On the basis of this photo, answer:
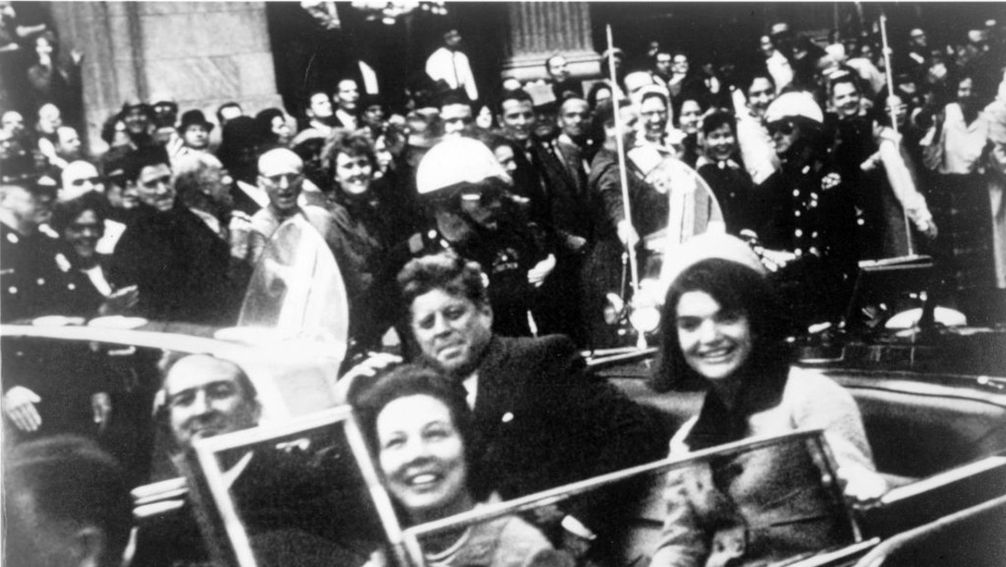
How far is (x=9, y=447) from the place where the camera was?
76.0 inches

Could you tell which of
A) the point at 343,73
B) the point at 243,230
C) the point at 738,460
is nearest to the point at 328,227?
the point at 243,230

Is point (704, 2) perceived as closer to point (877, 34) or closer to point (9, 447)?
point (877, 34)

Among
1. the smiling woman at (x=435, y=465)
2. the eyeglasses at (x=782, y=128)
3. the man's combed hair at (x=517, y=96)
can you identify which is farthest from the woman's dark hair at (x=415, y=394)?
the eyeglasses at (x=782, y=128)

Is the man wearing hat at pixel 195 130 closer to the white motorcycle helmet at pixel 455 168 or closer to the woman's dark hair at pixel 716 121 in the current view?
the white motorcycle helmet at pixel 455 168

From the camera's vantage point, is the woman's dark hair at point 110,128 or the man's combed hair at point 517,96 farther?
the man's combed hair at point 517,96

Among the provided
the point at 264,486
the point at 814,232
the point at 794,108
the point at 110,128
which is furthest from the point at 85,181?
the point at 794,108

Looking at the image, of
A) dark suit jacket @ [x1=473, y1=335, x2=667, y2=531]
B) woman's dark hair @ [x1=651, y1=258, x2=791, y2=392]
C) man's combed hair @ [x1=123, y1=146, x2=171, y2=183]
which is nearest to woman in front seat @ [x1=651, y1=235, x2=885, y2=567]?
woman's dark hair @ [x1=651, y1=258, x2=791, y2=392]

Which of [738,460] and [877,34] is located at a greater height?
[877,34]

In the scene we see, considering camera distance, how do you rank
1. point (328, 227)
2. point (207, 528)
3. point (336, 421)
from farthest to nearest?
point (328, 227) < point (336, 421) < point (207, 528)

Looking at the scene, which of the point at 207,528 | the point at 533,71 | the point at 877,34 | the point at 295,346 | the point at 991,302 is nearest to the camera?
the point at 207,528

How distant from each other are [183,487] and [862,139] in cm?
215

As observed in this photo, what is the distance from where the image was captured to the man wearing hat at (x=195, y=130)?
2.24 metres

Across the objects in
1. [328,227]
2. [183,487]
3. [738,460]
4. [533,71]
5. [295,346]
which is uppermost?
[533,71]

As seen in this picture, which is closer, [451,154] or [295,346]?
[295,346]
